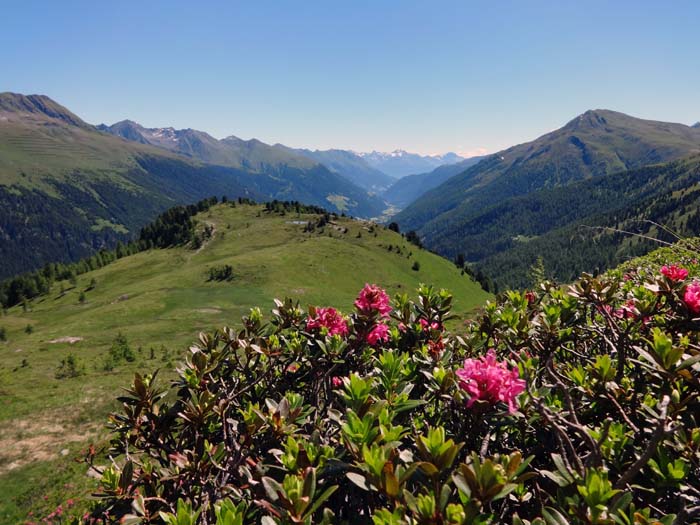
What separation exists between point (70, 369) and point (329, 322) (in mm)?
32095

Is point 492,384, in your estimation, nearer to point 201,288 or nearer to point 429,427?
point 429,427

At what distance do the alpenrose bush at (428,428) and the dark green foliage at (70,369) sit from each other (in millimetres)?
30647

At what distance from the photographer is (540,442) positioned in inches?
Result: 112

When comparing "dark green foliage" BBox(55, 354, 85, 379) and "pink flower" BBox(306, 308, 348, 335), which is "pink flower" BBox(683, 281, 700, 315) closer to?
"pink flower" BBox(306, 308, 348, 335)

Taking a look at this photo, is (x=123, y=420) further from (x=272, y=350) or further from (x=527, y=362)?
(x=527, y=362)

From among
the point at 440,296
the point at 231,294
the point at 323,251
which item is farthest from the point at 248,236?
the point at 440,296

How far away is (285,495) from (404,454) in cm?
69

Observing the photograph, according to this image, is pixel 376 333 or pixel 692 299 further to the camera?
pixel 376 333

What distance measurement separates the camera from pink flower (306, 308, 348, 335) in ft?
14.6

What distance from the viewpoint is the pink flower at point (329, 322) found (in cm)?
445

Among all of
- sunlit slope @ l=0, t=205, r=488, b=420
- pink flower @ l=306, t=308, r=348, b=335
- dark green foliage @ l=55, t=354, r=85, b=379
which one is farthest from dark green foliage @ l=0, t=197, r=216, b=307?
pink flower @ l=306, t=308, r=348, b=335

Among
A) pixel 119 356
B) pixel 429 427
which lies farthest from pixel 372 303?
pixel 119 356

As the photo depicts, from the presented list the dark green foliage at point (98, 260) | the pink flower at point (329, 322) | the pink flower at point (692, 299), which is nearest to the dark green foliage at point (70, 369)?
the pink flower at point (329, 322)

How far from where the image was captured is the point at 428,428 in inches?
91.0
